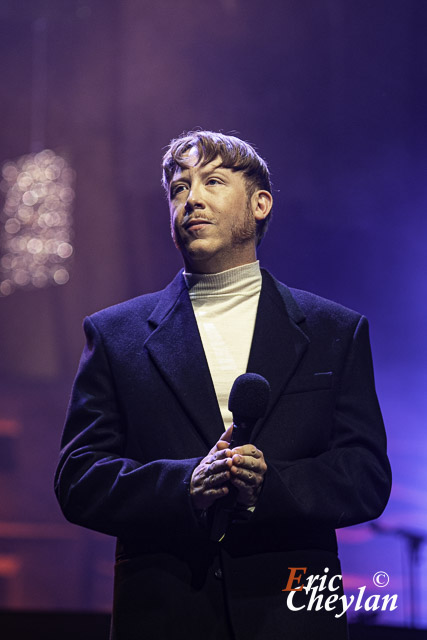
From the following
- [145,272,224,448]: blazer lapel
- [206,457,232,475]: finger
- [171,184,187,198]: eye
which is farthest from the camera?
[171,184,187,198]: eye

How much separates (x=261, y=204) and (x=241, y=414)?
0.76 meters

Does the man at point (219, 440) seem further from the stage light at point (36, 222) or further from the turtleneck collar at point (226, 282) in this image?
the stage light at point (36, 222)

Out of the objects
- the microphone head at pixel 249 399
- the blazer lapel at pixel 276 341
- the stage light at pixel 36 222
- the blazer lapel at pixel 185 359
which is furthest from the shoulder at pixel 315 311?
the stage light at pixel 36 222

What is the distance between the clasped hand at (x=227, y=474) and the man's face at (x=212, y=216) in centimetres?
55

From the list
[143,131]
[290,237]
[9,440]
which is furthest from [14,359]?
[290,237]

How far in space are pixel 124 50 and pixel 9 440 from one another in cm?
185

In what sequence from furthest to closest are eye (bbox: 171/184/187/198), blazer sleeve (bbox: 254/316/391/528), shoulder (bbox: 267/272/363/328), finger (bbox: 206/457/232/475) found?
eye (bbox: 171/184/187/198)
shoulder (bbox: 267/272/363/328)
blazer sleeve (bbox: 254/316/391/528)
finger (bbox: 206/457/232/475)

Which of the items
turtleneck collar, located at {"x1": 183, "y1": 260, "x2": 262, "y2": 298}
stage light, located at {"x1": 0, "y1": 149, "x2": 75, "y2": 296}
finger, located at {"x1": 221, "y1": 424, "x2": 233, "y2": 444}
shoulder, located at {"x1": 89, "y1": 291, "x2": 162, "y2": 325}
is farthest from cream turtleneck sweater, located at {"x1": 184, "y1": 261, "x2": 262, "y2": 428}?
stage light, located at {"x1": 0, "y1": 149, "x2": 75, "y2": 296}

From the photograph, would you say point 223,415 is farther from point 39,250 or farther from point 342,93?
point 39,250

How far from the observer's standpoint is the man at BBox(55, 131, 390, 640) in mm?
1347

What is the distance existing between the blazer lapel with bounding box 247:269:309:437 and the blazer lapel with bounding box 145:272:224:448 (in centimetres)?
10

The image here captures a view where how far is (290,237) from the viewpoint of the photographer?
9.37 feet

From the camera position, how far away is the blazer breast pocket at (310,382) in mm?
1531

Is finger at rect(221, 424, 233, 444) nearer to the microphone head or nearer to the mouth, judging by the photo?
the microphone head
